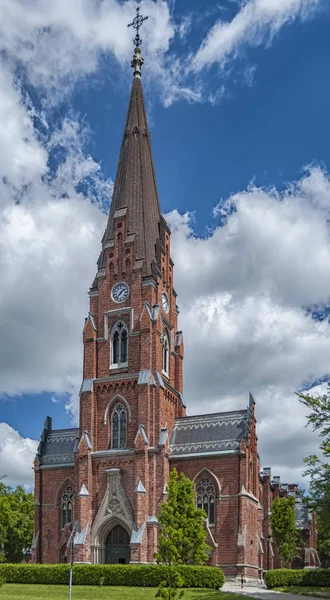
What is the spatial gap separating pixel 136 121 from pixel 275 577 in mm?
43046

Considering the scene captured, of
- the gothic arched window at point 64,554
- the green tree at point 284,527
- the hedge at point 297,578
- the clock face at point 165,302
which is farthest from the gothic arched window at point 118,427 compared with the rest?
the green tree at point 284,527

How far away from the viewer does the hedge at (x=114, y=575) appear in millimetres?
44031

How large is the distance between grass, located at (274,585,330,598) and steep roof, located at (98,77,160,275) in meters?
27.1

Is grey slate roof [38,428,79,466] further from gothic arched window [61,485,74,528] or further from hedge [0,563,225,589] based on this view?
hedge [0,563,225,589]

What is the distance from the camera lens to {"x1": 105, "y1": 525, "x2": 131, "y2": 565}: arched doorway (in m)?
53.1

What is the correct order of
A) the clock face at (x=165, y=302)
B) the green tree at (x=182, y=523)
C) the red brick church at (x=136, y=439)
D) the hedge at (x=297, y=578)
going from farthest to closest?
the clock face at (x=165, y=302) → the red brick church at (x=136, y=439) → the hedge at (x=297, y=578) → the green tree at (x=182, y=523)

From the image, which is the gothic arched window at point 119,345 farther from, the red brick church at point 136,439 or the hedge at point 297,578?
the hedge at point 297,578

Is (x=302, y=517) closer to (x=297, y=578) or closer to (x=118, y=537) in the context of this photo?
(x=297, y=578)

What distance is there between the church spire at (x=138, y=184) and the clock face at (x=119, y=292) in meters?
2.14

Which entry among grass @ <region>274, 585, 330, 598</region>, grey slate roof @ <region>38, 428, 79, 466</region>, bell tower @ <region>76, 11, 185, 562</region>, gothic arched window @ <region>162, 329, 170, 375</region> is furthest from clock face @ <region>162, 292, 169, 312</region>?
grass @ <region>274, 585, 330, 598</region>

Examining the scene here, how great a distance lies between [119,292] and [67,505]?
18430mm

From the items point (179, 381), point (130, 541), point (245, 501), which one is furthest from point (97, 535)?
point (179, 381)

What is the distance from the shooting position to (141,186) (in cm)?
6475

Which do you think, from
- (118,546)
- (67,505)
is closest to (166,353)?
(67,505)
